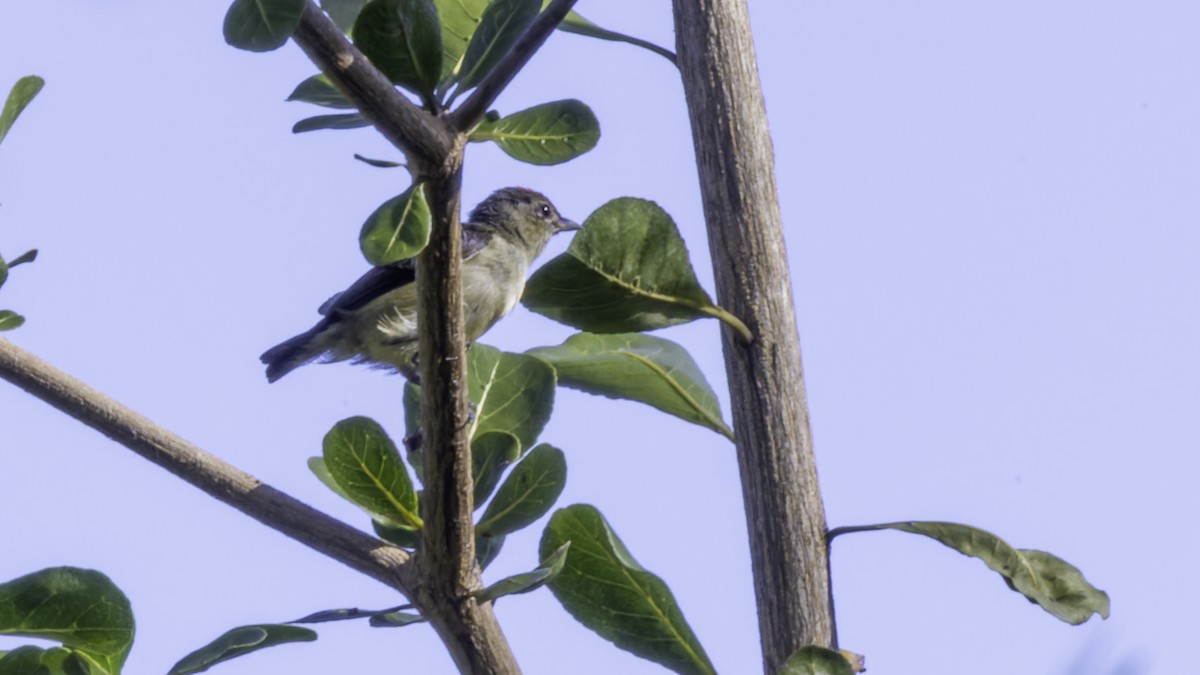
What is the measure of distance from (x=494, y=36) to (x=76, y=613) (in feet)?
3.02

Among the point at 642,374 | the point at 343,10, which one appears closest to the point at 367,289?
the point at 343,10

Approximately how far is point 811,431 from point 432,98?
2.04 feet

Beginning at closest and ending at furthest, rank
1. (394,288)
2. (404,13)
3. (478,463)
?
(404,13) → (478,463) → (394,288)

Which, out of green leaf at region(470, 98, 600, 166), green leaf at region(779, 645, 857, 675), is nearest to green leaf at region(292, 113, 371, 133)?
green leaf at region(470, 98, 600, 166)

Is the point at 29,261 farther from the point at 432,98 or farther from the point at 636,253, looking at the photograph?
the point at 636,253

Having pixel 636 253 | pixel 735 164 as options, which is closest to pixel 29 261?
pixel 636 253

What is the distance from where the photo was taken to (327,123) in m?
1.80

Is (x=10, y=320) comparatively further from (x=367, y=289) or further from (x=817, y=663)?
(x=367, y=289)

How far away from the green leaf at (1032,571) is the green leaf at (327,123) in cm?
90

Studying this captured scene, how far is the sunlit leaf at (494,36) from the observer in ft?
5.20

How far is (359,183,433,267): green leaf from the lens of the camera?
4.67ft

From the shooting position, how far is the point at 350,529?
1.76 meters

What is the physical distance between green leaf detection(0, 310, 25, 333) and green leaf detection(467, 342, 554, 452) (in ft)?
2.07

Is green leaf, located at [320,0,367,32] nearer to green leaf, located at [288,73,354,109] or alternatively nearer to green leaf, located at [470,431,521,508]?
green leaf, located at [288,73,354,109]
